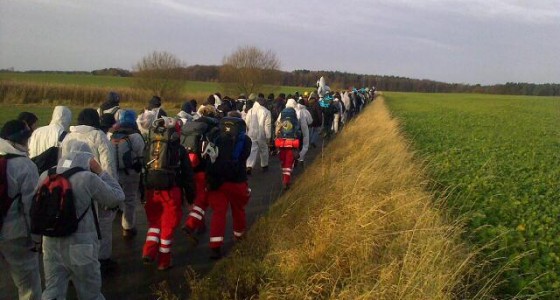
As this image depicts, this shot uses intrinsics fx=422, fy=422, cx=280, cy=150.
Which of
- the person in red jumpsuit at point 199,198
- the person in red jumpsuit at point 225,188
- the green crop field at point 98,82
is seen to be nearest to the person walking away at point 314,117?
A: the person in red jumpsuit at point 199,198

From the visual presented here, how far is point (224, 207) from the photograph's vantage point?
19.7 feet

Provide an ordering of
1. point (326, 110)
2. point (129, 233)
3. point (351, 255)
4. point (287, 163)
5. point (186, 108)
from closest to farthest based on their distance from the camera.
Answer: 1. point (351, 255)
2. point (129, 233)
3. point (186, 108)
4. point (287, 163)
5. point (326, 110)

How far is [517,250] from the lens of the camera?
5.29 meters

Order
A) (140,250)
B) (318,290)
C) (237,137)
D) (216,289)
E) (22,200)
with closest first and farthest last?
(22,200)
(318,290)
(216,289)
(140,250)
(237,137)

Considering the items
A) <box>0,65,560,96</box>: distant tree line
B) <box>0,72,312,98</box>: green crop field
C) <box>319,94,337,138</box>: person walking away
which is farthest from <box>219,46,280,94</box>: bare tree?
<box>0,65,560,96</box>: distant tree line

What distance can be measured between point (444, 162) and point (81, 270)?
351 inches

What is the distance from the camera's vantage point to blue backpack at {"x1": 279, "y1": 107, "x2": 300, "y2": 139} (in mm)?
9875

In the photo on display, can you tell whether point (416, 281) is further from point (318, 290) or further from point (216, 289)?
point (216, 289)

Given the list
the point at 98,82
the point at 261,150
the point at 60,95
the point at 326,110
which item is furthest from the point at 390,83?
the point at 261,150

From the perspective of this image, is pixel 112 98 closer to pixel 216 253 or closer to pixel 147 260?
pixel 147 260

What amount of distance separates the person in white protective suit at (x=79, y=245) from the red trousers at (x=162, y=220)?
157 centimetres

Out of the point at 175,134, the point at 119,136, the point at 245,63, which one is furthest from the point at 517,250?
the point at 245,63

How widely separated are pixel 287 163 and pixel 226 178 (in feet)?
12.7

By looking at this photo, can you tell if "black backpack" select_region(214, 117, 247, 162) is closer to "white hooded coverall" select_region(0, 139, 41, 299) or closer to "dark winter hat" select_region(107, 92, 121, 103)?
"white hooded coverall" select_region(0, 139, 41, 299)
